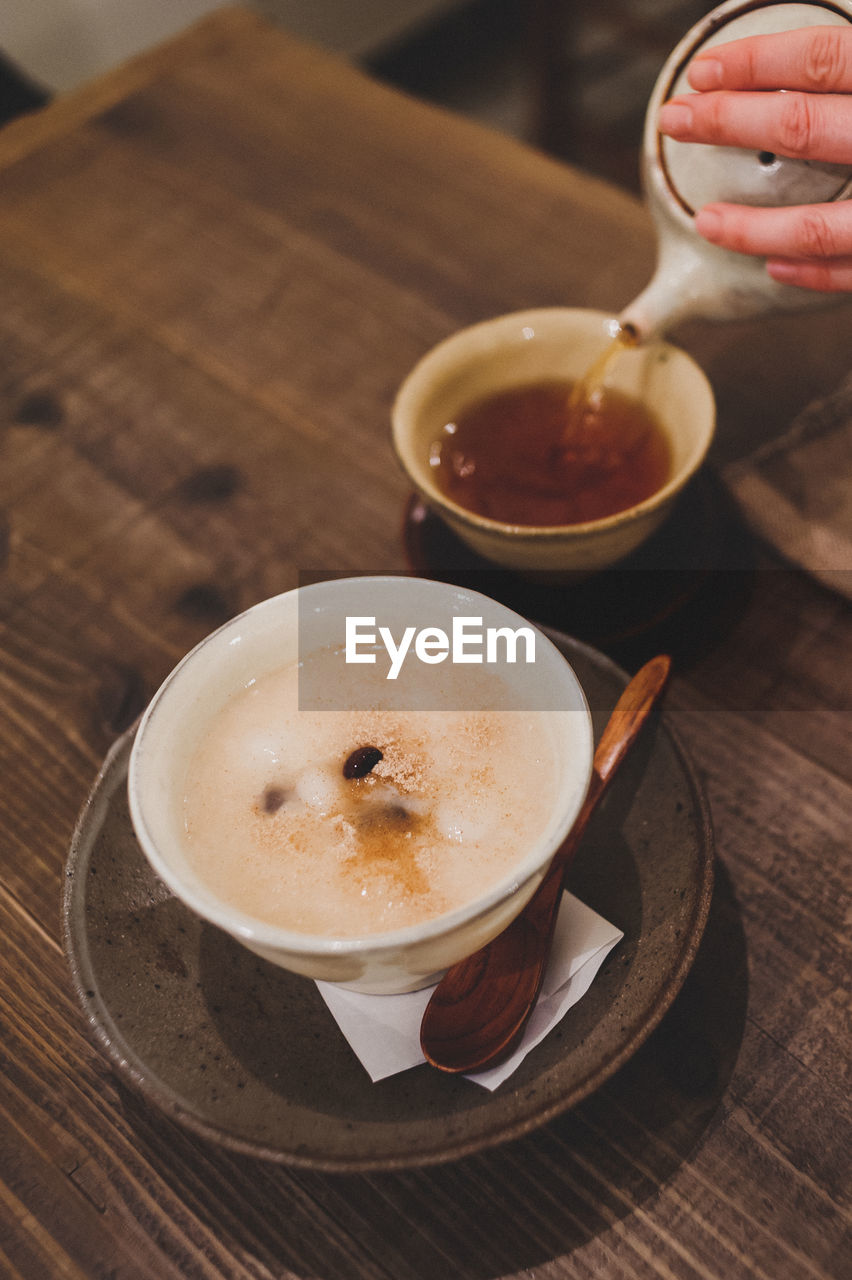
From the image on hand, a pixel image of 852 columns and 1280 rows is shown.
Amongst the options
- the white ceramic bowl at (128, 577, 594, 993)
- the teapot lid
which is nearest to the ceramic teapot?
the teapot lid

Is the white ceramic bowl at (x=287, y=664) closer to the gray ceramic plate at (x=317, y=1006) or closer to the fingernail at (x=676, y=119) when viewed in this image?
the gray ceramic plate at (x=317, y=1006)

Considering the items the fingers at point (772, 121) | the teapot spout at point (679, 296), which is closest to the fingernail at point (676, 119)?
the fingers at point (772, 121)

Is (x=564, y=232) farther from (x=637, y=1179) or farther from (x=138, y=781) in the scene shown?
(x=637, y=1179)

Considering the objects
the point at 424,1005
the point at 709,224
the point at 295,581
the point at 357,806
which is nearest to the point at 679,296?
the point at 709,224

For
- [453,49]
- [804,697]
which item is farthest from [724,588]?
[453,49]

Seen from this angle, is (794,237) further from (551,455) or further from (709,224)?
(551,455)

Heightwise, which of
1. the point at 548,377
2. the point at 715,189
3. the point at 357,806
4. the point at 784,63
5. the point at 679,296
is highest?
the point at 784,63
